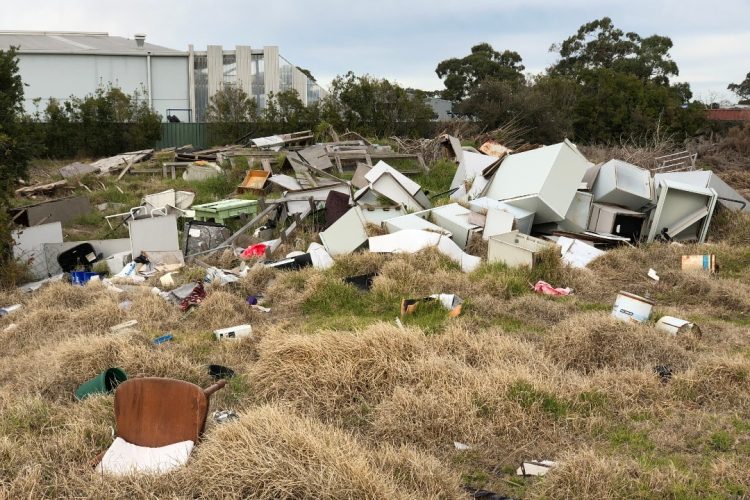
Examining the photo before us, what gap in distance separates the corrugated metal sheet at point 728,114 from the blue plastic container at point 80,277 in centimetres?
3045

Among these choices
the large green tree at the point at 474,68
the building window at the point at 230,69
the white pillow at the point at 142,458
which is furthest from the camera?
the large green tree at the point at 474,68

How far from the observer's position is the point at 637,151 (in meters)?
14.7

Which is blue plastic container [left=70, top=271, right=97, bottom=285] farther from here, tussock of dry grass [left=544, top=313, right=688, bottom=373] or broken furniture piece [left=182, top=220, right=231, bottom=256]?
tussock of dry grass [left=544, top=313, right=688, bottom=373]

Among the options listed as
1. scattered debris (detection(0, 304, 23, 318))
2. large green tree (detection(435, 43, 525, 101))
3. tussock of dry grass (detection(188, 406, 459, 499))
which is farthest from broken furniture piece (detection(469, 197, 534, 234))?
large green tree (detection(435, 43, 525, 101))

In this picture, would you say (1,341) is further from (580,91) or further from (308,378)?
(580,91)

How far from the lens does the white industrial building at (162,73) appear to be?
3056cm

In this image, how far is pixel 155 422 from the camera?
3.50 meters

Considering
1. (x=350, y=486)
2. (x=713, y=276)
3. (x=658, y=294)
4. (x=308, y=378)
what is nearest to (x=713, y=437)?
(x=350, y=486)

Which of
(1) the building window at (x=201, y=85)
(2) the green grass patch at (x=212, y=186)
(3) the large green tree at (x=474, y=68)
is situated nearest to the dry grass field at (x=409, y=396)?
(2) the green grass patch at (x=212, y=186)

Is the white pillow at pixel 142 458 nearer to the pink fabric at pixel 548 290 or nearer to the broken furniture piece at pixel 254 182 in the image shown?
the pink fabric at pixel 548 290

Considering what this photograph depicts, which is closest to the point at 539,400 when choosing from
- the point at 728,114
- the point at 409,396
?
the point at 409,396

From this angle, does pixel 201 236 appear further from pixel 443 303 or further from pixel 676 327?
pixel 676 327

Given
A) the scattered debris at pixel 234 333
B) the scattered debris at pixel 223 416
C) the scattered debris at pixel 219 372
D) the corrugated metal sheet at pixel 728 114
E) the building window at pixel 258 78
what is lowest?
the scattered debris at pixel 234 333

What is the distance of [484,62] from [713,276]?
121 feet
